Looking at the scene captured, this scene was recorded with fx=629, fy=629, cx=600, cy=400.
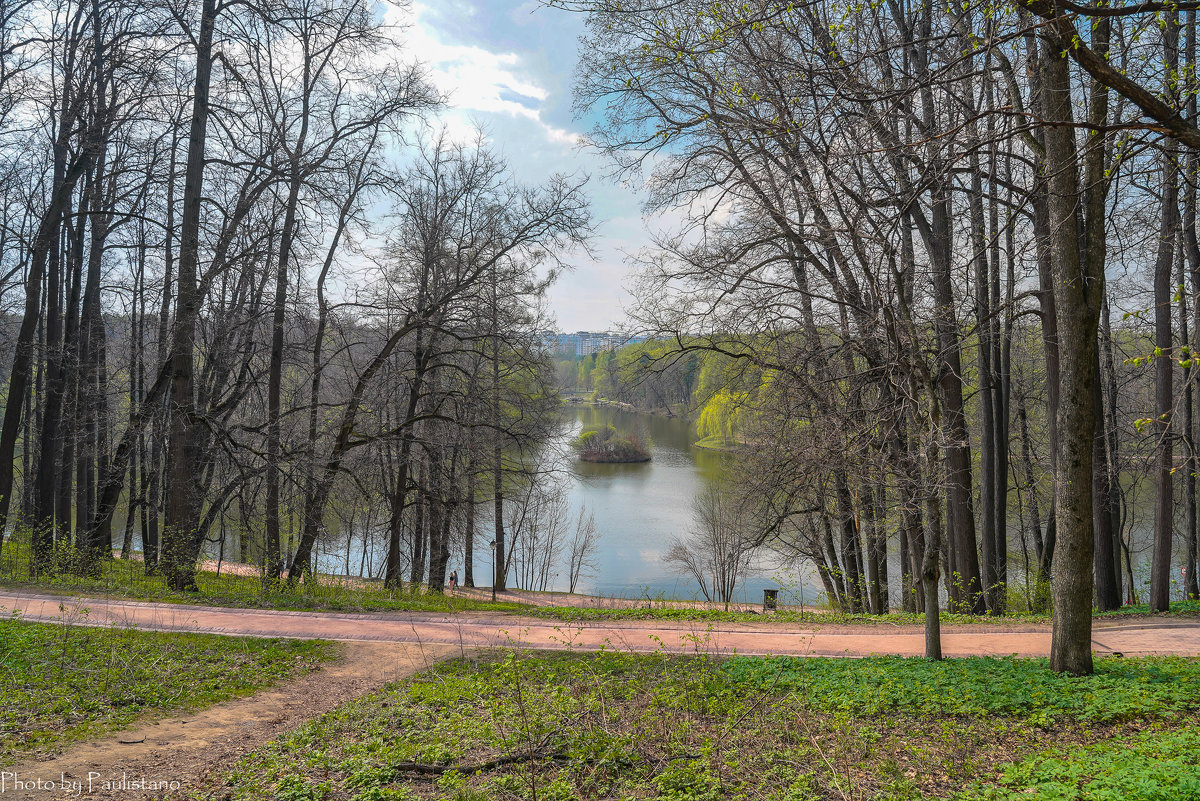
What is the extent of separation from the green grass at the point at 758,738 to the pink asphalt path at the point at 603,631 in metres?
1.55

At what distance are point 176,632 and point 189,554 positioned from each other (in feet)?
11.2

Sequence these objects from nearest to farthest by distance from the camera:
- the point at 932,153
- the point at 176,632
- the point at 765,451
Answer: the point at 932,153 → the point at 176,632 → the point at 765,451

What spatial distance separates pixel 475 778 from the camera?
452 centimetres

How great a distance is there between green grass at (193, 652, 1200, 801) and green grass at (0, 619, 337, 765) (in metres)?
1.45

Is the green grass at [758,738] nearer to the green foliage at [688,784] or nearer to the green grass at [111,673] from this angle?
the green foliage at [688,784]

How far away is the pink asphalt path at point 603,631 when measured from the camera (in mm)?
8125

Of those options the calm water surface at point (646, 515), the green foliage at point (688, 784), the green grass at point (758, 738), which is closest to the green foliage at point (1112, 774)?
the green grass at point (758, 738)

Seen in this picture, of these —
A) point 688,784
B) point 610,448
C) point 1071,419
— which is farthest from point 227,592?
point 610,448

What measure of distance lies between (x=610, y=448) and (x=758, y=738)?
3829 centimetres

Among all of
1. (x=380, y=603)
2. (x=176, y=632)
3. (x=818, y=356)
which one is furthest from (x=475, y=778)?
(x=818, y=356)

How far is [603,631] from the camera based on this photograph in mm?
9234

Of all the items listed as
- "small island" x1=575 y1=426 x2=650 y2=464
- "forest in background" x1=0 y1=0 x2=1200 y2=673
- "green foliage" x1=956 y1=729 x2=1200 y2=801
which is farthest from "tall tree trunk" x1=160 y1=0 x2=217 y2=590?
"small island" x1=575 y1=426 x2=650 y2=464

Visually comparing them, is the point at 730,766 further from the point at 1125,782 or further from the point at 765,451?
the point at 765,451

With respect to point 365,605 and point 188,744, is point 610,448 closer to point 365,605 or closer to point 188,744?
point 365,605
